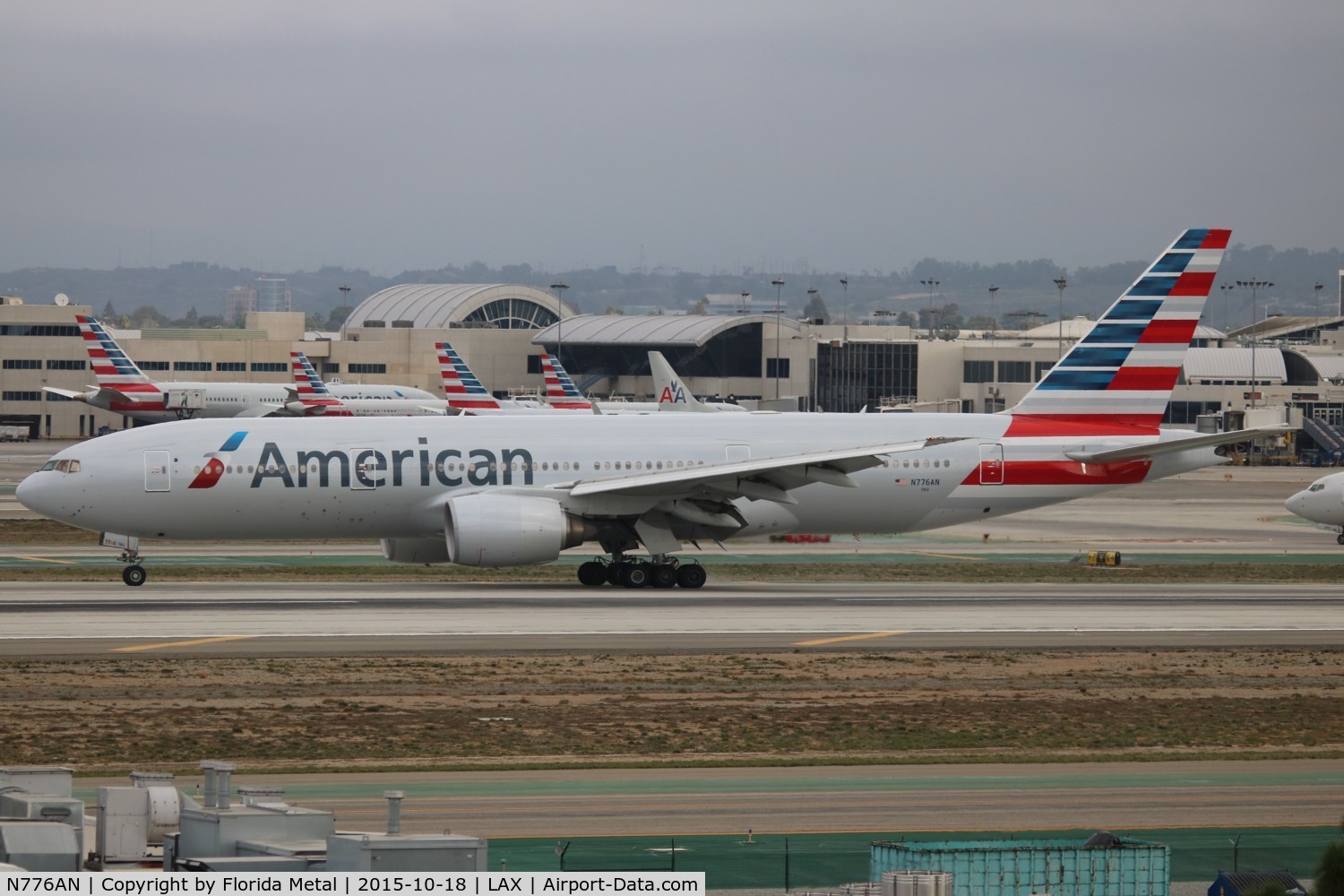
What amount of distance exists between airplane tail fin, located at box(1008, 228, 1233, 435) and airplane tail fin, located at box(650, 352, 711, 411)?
48.6m

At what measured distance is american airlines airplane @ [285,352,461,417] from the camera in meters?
118

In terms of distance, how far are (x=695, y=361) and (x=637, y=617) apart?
121 meters

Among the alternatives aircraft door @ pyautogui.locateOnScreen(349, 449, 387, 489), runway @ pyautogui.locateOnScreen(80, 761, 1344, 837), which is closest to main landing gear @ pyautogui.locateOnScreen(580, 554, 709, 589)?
aircraft door @ pyautogui.locateOnScreen(349, 449, 387, 489)

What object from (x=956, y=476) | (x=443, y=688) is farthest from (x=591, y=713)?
(x=956, y=476)

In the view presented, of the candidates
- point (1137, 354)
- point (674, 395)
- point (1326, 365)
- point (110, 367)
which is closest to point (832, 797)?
point (1137, 354)

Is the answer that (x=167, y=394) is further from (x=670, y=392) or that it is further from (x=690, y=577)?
(x=690, y=577)

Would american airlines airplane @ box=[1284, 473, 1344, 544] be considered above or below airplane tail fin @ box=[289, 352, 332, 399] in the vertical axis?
below

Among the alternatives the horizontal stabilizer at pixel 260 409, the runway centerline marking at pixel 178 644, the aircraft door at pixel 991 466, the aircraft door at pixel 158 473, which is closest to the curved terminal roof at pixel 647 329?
the horizontal stabilizer at pixel 260 409

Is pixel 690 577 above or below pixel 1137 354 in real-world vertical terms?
below

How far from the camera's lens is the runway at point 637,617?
32875 millimetres

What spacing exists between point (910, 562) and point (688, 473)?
527 inches

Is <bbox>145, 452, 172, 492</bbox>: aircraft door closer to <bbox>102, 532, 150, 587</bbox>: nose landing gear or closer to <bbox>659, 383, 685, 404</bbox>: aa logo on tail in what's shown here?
<bbox>102, 532, 150, 587</bbox>: nose landing gear

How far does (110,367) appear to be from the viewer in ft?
416

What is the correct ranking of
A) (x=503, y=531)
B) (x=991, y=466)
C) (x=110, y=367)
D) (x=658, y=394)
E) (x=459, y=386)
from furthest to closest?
(x=110, y=367), (x=459, y=386), (x=658, y=394), (x=991, y=466), (x=503, y=531)
